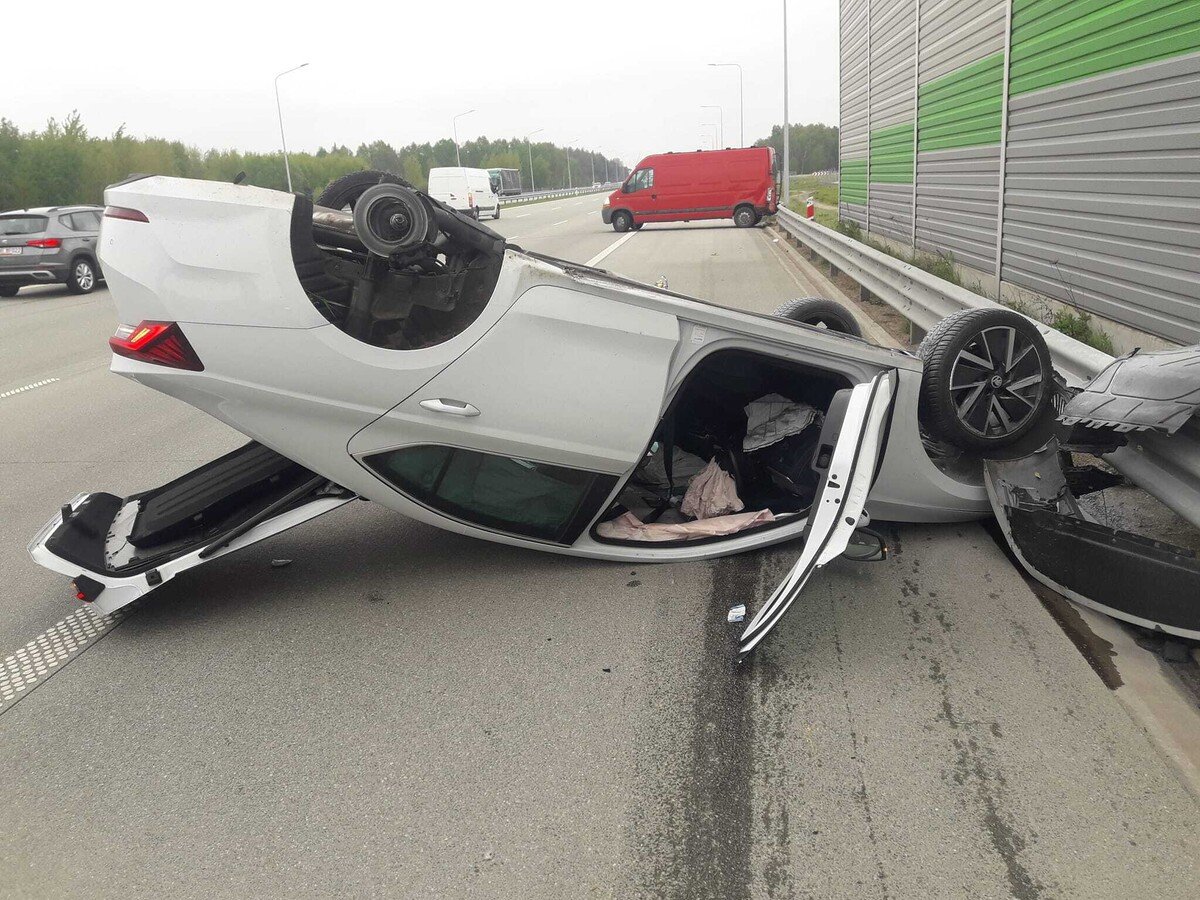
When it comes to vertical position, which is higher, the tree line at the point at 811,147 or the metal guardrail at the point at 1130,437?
the tree line at the point at 811,147

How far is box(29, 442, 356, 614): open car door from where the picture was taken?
13.4ft

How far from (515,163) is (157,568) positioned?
124 m

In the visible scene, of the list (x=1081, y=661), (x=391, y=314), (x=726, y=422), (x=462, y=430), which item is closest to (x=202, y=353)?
(x=391, y=314)

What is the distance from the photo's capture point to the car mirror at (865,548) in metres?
4.08

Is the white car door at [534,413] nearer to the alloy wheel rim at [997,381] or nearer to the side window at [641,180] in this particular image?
the alloy wheel rim at [997,381]

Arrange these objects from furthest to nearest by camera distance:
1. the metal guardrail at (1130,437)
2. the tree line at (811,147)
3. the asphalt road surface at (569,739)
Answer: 1. the tree line at (811,147)
2. the metal guardrail at (1130,437)
3. the asphalt road surface at (569,739)

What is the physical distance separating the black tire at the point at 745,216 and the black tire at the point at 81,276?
66.9 ft

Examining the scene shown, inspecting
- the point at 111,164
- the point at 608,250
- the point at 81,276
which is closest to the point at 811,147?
the point at 111,164

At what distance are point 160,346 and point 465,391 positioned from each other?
1.18m

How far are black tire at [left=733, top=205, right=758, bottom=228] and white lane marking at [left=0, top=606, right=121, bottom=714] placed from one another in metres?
31.0

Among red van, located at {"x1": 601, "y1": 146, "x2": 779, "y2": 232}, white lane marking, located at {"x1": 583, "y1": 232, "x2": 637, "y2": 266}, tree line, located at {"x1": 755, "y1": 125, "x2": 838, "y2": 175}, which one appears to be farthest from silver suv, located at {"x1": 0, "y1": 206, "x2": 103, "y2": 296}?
tree line, located at {"x1": 755, "y1": 125, "x2": 838, "y2": 175}

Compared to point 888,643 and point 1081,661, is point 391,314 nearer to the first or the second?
point 888,643

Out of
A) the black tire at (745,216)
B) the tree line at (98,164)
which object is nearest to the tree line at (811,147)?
the tree line at (98,164)

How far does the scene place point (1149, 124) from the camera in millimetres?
6918
